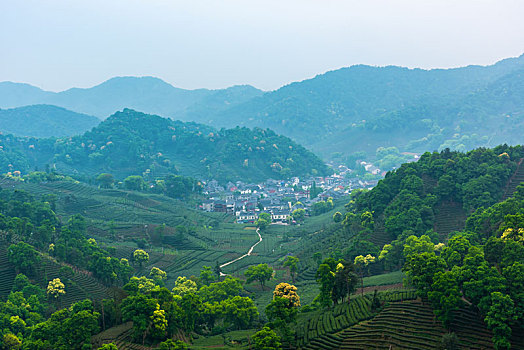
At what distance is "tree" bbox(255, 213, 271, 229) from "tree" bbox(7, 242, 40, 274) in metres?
33.0

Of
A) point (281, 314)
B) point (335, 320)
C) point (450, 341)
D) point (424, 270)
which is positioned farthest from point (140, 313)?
point (450, 341)

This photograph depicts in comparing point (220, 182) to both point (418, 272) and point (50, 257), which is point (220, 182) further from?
point (418, 272)

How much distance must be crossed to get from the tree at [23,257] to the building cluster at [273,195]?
3734cm

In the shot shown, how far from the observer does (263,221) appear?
66625mm

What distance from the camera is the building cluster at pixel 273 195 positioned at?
7662 cm

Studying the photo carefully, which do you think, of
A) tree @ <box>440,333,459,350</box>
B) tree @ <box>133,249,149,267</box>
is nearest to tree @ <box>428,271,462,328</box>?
tree @ <box>440,333,459,350</box>

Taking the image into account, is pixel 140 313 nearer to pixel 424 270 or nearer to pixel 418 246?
pixel 424 270

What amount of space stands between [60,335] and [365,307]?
18798mm

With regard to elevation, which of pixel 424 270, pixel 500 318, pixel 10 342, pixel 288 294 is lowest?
pixel 10 342

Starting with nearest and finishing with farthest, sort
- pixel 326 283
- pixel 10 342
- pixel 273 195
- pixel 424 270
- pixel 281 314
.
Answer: pixel 424 270 < pixel 281 314 < pixel 10 342 < pixel 326 283 < pixel 273 195

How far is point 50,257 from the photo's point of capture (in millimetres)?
43594

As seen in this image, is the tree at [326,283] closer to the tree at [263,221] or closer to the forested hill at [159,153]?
the tree at [263,221]

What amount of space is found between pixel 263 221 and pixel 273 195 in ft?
83.6

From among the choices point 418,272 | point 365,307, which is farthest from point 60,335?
point 418,272
